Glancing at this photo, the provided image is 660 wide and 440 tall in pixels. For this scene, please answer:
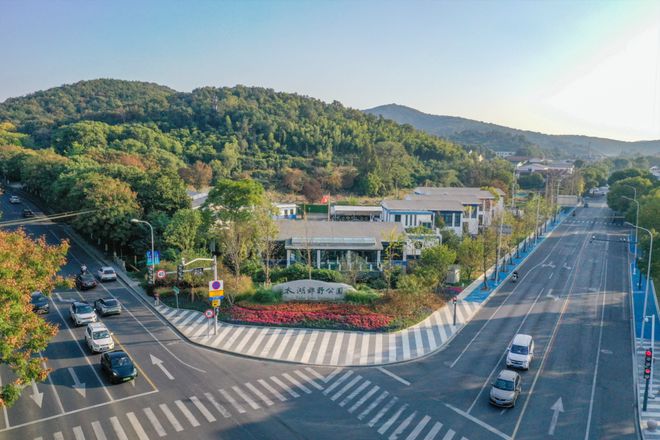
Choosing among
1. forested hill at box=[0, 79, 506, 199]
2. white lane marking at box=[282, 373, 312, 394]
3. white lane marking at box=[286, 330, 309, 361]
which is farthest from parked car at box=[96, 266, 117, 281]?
forested hill at box=[0, 79, 506, 199]

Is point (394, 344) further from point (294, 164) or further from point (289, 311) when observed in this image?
point (294, 164)

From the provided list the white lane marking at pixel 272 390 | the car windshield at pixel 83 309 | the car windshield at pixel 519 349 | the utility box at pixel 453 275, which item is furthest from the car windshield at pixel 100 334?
the utility box at pixel 453 275

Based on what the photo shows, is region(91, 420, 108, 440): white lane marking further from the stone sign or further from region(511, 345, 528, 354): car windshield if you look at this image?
region(511, 345, 528, 354): car windshield

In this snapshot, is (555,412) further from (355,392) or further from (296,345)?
(296,345)

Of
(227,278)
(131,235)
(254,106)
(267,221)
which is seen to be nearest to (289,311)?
(227,278)

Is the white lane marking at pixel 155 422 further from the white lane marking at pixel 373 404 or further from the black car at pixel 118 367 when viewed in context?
the white lane marking at pixel 373 404

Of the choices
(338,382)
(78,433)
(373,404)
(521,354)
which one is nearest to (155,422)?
(78,433)
